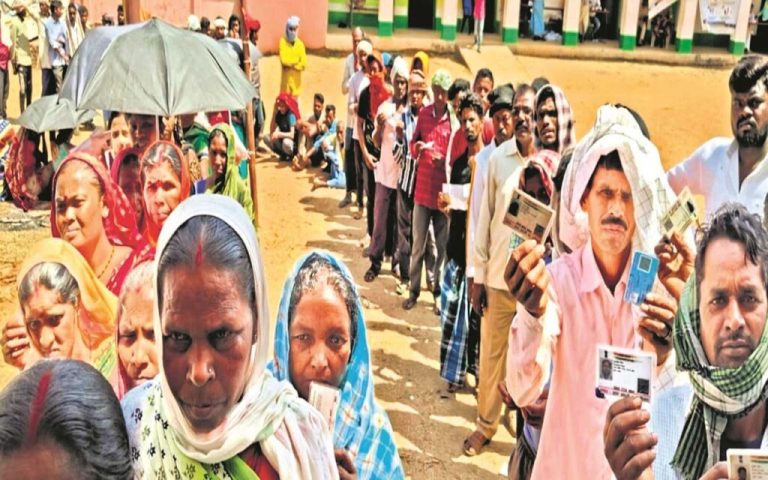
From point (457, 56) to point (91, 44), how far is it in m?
15.0

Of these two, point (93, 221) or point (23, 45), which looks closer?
point (93, 221)

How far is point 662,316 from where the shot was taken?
268cm

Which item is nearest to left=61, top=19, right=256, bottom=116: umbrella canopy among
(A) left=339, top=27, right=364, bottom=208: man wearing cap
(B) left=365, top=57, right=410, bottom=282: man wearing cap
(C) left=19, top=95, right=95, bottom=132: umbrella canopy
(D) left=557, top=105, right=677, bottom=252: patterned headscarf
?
(B) left=365, top=57, right=410, bottom=282: man wearing cap

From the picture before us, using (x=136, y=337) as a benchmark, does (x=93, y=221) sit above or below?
above

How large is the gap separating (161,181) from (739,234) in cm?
248

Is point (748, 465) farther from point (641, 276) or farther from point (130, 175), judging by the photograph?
point (130, 175)

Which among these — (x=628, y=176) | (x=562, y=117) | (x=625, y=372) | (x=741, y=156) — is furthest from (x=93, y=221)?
(x=741, y=156)

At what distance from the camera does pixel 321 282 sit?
2.68 m

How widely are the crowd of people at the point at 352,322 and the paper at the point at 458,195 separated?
3.20 ft

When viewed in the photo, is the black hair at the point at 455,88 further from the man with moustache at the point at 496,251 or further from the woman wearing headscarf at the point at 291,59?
the woman wearing headscarf at the point at 291,59

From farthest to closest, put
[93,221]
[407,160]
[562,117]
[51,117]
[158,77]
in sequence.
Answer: [51,117] → [407,160] → [158,77] → [562,117] → [93,221]

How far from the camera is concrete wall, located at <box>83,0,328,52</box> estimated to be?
17844 mm

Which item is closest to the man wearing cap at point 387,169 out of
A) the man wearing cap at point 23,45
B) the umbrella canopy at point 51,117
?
the umbrella canopy at point 51,117

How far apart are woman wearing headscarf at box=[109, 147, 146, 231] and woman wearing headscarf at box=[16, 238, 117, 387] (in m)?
0.74
